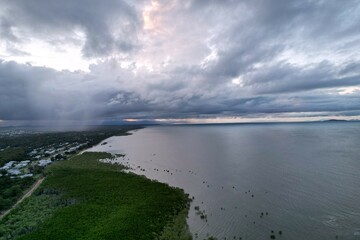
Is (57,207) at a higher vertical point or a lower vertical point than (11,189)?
lower

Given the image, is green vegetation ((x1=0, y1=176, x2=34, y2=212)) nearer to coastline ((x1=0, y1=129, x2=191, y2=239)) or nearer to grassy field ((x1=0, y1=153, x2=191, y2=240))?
coastline ((x1=0, y1=129, x2=191, y2=239))

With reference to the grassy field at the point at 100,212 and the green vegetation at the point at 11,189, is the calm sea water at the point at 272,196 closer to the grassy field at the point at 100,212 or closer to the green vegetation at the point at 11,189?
the grassy field at the point at 100,212

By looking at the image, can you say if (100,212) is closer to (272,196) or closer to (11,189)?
(11,189)

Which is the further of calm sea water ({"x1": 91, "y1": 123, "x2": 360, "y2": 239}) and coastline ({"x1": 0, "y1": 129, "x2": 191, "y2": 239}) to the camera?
calm sea water ({"x1": 91, "y1": 123, "x2": 360, "y2": 239})

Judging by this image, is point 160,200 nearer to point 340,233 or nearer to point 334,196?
point 340,233

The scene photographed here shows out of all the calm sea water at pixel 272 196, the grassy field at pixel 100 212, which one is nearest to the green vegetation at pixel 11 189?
the grassy field at pixel 100 212

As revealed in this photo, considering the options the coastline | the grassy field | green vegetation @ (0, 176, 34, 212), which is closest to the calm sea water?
the coastline

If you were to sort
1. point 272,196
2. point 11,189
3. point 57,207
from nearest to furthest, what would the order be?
point 57,207, point 272,196, point 11,189

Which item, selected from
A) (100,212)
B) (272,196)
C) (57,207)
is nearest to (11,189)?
(57,207)
